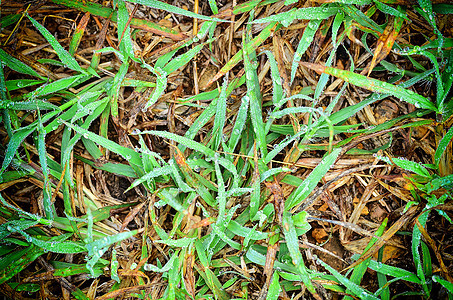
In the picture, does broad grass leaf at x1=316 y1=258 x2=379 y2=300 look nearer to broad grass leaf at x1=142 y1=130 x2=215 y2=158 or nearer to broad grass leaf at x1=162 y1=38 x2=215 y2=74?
broad grass leaf at x1=142 y1=130 x2=215 y2=158

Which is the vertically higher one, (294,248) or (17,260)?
(294,248)

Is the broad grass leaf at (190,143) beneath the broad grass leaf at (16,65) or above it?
beneath

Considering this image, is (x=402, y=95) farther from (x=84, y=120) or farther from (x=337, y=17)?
(x=84, y=120)

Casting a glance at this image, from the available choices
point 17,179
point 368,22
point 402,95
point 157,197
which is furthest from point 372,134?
point 17,179

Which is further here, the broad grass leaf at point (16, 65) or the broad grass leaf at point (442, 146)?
the broad grass leaf at point (16, 65)

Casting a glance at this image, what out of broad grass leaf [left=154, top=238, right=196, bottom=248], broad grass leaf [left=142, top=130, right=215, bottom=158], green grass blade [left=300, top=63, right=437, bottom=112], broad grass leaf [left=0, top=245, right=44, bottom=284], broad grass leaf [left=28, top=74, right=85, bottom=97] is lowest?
broad grass leaf [left=0, top=245, right=44, bottom=284]

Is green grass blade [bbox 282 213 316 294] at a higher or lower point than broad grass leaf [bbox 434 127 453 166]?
lower

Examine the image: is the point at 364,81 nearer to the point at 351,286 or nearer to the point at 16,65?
the point at 351,286

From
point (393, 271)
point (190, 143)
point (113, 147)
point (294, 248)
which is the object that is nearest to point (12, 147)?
point (113, 147)

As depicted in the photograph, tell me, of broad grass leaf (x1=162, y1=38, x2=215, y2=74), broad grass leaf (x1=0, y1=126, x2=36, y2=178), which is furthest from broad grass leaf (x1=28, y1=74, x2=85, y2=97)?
broad grass leaf (x1=162, y1=38, x2=215, y2=74)

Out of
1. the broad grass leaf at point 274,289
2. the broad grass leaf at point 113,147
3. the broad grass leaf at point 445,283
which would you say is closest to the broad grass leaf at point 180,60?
the broad grass leaf at point 113,147

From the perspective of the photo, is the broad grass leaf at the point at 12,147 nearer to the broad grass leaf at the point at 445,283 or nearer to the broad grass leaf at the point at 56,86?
the broad grass leaf at the point at 56,86
